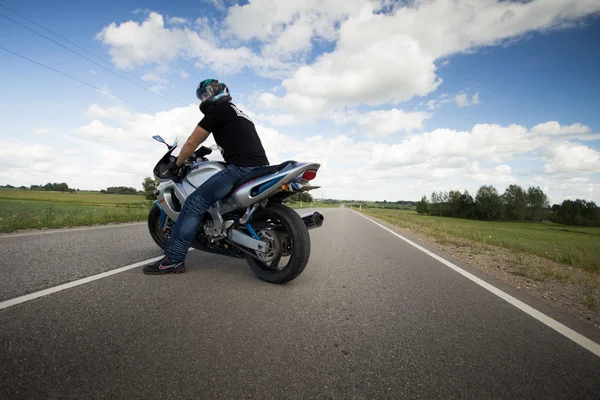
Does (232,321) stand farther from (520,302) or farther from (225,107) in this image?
(520,302)

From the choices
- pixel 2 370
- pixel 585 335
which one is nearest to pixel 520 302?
pixel 585 335

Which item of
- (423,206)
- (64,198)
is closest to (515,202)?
(423,206)

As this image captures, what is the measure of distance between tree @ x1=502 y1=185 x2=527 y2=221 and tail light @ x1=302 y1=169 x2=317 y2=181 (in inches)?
3594

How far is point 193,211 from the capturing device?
9.98ft

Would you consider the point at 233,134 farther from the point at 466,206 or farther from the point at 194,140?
the point at 466,206

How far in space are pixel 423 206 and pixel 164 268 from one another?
101824mm

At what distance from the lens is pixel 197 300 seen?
92.4 inches

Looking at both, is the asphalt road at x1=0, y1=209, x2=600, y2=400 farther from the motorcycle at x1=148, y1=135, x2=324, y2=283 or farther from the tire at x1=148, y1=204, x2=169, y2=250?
the tire at x1=148, y1=204, x2=169, y2=250

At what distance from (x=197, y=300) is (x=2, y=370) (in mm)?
1195

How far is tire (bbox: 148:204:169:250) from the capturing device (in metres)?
4.16

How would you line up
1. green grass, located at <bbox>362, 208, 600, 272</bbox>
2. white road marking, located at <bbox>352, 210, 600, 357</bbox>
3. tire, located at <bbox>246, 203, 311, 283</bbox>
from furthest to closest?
green grass, located at <bbox>362, 208, 600, 272</bbox>
tire, located at <bbox>246, 203, 311, 283</bbox>
white road marking, located at <bbox>352, 210, 600, 357</bbox>

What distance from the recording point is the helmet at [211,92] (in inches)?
113

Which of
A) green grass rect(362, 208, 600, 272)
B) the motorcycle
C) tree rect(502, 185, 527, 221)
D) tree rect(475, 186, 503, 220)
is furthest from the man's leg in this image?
tree rect(502, 185, 527, 221)

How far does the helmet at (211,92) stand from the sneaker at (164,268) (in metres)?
1.82
